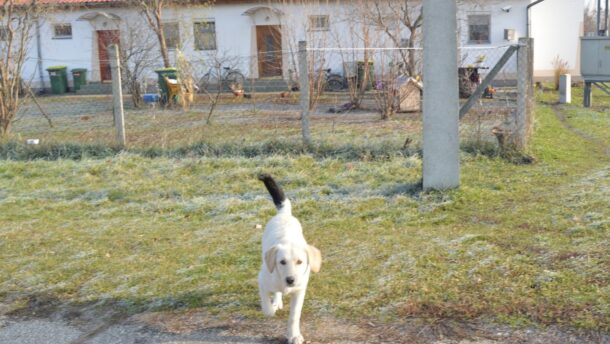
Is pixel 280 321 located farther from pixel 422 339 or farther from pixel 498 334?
pixel 498 334

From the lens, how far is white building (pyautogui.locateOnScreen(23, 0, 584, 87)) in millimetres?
24688

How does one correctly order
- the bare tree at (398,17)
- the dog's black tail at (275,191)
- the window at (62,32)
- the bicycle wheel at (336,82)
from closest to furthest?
the dog's black tail at (275,191) < the bare tree at (398,17) < the bicycle wheel at (336,82) < the window at (62,32)

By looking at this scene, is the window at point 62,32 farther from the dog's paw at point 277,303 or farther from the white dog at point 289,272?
the white dog at point 289,272

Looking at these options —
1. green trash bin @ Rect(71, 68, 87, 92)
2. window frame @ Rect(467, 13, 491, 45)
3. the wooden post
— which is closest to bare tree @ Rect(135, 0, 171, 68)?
green trash bin @ Rect(71, 68, 87, 92)

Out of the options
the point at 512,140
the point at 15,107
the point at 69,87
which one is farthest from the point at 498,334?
the point at 69,87

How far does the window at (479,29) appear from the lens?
25.5m

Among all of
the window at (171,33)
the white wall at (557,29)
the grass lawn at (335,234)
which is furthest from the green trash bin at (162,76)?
the white wall at (557,29)

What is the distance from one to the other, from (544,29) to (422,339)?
79.9 ft

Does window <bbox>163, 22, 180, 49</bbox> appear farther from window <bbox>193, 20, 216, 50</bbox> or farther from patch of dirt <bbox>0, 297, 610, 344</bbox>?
patch of dirt <bbox>0, 297, 610, 344</bbox>

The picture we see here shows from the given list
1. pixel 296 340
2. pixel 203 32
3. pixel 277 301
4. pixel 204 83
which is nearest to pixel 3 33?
pixel 204 83

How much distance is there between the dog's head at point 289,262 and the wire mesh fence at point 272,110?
6108mm

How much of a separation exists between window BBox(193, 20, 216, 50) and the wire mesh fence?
5.21 meters

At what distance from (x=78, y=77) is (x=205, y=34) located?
5478 millimetres

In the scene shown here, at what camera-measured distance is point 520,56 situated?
9.23m
